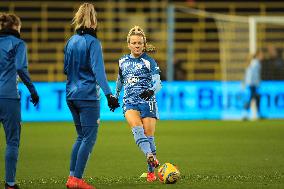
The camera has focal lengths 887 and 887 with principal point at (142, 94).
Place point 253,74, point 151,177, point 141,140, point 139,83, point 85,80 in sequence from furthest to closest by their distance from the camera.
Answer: point 253,74 → point 139,83 → point 151,177 → point 141,140 → point 85,80

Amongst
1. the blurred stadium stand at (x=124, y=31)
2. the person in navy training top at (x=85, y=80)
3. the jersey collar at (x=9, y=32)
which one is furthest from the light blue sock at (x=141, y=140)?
the blurred stadium stand at (x=124, y=31)

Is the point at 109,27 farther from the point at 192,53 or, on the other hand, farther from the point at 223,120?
the point at 223,120

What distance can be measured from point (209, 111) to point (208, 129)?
4998 millimetres

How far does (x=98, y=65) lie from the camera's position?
31.9 feet

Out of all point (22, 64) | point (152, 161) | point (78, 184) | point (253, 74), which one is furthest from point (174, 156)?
point (253, 74)

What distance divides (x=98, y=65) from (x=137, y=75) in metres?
1.76

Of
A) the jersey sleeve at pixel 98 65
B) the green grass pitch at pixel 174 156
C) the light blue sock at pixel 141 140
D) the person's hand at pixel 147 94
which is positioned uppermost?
the jersey sleeve at pixel 98 65

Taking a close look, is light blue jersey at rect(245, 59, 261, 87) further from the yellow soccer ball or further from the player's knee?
the player's knee

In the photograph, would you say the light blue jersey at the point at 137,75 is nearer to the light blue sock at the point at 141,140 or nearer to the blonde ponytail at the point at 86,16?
the light blue sock at the point at 141,140

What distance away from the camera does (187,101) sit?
27.6m

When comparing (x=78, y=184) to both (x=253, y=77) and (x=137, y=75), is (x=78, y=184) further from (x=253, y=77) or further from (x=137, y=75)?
(x=253, y=77)

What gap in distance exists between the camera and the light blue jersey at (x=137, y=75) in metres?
11.4

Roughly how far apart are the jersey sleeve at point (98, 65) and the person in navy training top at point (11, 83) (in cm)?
70

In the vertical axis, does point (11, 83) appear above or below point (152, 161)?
above
